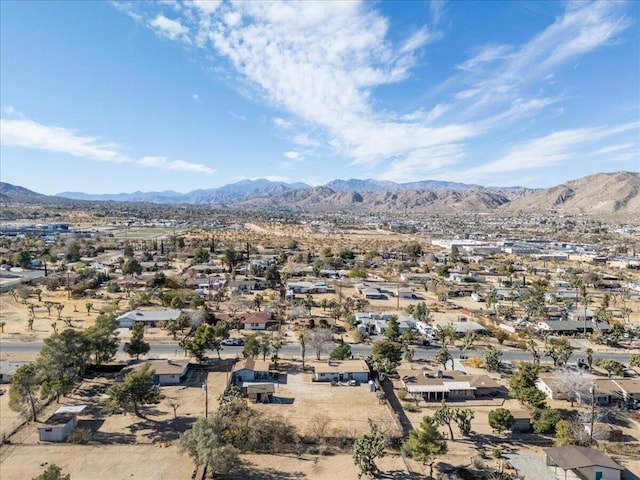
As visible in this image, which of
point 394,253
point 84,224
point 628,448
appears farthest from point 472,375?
point 84,224

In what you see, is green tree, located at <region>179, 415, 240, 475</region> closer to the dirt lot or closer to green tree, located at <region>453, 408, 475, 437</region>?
the dirt lot

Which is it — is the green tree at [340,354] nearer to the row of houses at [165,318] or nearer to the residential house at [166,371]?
the residential house at [166,371]

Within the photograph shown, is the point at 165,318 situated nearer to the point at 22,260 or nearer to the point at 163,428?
the point at 163,428

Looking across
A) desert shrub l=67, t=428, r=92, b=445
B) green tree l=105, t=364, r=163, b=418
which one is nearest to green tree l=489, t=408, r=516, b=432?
green tree l=105, t=364, r=163, b=418

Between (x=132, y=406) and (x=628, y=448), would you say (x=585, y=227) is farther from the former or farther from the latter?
(x=132, y=406)

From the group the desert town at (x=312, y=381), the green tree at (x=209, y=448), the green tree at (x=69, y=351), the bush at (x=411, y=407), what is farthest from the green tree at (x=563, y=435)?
the green tree at (x=69, y=351)
